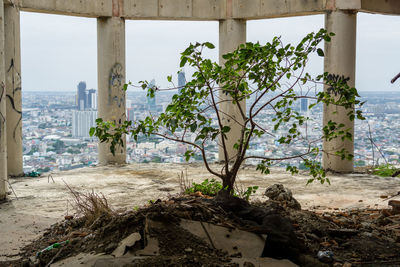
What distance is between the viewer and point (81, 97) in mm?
20156

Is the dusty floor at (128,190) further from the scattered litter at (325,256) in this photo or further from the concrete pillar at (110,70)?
the scattered litter at (325,256)

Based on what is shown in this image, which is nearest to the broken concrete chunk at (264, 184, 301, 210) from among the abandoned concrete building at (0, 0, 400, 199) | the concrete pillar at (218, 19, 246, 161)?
the abandoned concrete building at (0, 0, 400, 199)

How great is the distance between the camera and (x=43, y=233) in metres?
6.67

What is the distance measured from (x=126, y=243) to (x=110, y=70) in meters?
10.3

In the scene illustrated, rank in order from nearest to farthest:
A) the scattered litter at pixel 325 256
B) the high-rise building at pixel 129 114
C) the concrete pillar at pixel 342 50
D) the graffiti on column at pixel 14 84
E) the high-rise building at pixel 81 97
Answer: the scattered litter at pixel 325 256, the high-rise building at pixel 129 114, the graffiti on column at pixel 14 84, the concrete pillar at pixel 342 50, the high-rise building at pixel 81 97

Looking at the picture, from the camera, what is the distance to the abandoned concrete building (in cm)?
1227

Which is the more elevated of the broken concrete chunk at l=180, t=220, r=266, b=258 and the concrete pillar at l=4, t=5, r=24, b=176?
the concrete pillar at l=4, t=5, r=24, b=176

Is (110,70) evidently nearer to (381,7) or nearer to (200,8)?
(200,8)

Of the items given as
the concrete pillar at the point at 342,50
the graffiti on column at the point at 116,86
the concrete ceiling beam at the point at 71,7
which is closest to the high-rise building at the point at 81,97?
the graffiti on column at the point at 116,86

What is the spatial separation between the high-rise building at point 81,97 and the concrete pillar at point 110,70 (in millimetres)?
5566

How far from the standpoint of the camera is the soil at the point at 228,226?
438 centimetres

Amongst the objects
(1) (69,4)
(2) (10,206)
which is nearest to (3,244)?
(2) (10,206)

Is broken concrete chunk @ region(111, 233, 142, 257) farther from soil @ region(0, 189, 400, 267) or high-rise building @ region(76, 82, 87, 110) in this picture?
high-rise building @ region(76, 82, 87, 110)

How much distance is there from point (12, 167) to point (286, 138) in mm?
9025
